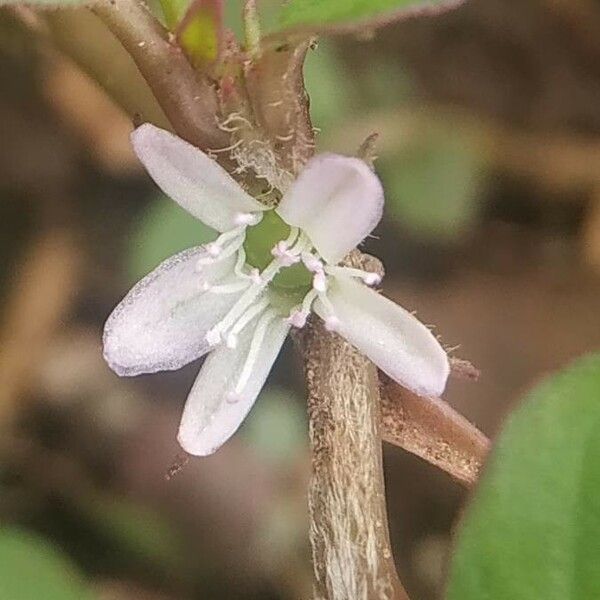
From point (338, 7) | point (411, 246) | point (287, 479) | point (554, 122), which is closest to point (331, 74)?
point (411, 246)

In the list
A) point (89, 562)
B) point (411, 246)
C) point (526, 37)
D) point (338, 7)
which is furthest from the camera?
point (526, 37)

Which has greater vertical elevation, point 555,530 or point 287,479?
point 287,479

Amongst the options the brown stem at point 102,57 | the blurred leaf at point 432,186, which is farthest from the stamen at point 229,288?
the blurred leaf at point 432,186

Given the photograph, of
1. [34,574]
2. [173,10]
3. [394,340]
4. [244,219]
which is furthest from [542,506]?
[34,574]

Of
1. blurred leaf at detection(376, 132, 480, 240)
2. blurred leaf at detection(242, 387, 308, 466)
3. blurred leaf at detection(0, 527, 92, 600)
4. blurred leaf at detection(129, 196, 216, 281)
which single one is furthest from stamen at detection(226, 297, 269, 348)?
blurred leaf at detection(376, 132, 480, 240)

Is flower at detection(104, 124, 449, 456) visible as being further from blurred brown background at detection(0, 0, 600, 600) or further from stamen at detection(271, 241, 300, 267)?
blurred brown background at detection(0, 0, 600, 600)

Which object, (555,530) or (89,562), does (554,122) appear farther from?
(555,530)

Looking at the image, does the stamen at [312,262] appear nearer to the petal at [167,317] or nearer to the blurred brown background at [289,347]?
the petal at [167,317]
